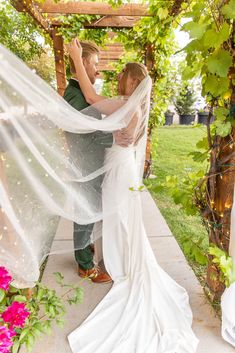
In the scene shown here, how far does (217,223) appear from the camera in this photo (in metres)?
2.06

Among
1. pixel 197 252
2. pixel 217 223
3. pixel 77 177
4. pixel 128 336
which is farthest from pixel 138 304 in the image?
pixel 77 177

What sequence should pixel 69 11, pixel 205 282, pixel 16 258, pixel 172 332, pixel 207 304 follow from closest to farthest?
1. pixel 16 258
2. pixel 172 332
3. pixel 207 304
4. pixel 205 282
5. pixel 69 11

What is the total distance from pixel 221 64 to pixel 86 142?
0.85 metres

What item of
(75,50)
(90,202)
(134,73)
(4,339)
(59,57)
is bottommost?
(4,339)

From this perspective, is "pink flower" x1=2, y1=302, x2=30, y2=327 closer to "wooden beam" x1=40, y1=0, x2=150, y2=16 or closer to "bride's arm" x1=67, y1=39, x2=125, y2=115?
"bride's arm" x1=67, y1=39, x2=125, y2=115

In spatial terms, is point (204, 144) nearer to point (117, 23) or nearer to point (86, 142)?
point (86, 142)

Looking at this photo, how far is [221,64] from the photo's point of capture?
1.57m

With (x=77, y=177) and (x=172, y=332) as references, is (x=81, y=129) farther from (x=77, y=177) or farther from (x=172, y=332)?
(x=172, y=332)

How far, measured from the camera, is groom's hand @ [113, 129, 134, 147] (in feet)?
6.97

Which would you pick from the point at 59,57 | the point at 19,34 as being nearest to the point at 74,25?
the point at 59,57

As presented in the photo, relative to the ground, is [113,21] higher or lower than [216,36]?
higher

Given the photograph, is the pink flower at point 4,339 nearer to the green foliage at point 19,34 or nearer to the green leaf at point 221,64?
the green leaf at point 221,64

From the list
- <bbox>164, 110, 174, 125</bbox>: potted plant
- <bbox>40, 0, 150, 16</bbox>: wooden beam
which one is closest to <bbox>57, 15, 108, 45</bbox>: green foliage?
<bbox>40, 0, 150, 16</bbox>: wooden beam

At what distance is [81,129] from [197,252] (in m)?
1.09
